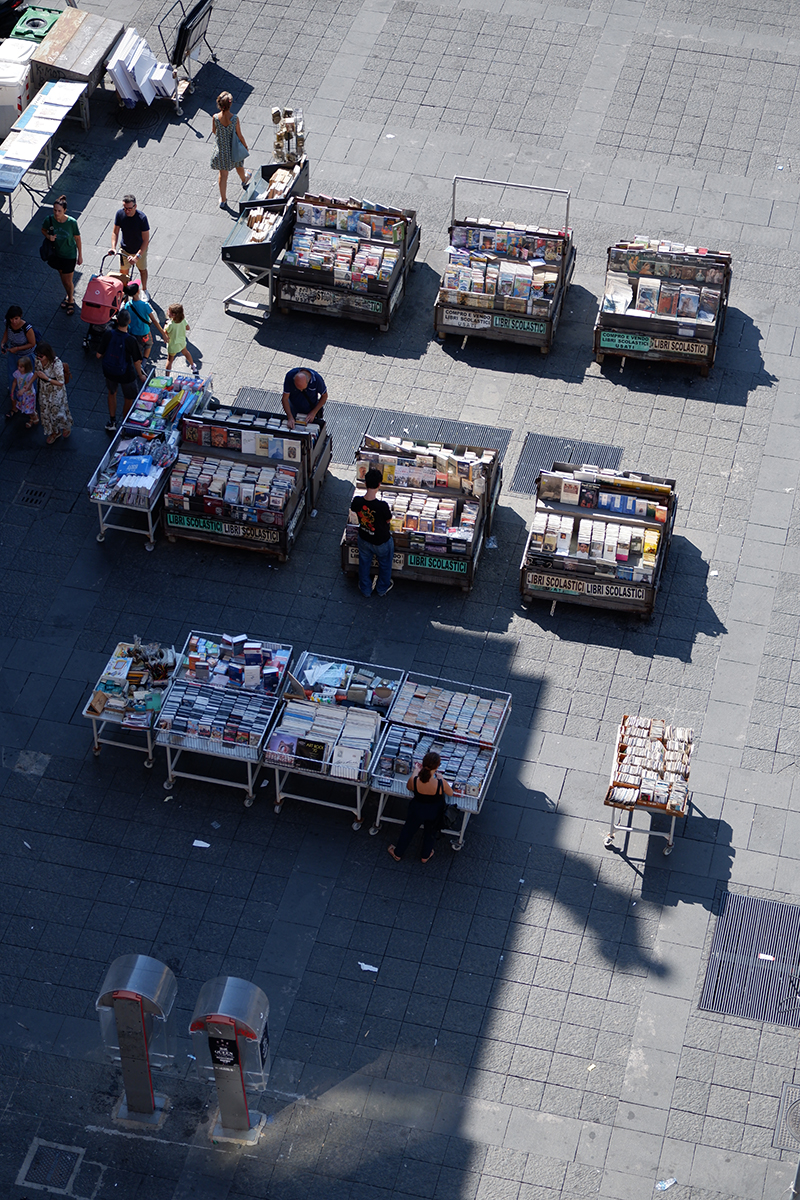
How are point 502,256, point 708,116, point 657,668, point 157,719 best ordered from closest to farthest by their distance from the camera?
point 157,719 → point 657,668 → point 502,256 → point 708,116

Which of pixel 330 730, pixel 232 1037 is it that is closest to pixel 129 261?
pixel 330 730

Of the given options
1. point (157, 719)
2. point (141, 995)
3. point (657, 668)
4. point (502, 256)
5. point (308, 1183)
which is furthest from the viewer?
point (502, 256)

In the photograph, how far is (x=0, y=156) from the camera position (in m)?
25.2

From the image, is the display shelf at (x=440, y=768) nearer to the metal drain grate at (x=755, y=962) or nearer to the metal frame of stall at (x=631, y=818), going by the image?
the metal frame of stall at (x=631, y=818)

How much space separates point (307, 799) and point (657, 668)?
4.52 metres

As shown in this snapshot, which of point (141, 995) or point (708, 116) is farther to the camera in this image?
point (708, 116)

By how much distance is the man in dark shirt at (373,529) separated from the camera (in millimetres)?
19469

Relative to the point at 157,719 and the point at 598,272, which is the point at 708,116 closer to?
the point at 598,272

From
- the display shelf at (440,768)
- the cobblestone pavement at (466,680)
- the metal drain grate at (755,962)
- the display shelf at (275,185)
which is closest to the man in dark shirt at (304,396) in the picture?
the cobblestone pavement at (466,680)

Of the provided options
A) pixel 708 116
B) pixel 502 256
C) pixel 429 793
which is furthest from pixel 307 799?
pixel 708 116

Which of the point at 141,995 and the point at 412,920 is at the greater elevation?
the point at 141,995

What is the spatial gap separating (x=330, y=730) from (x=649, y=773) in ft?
11.2

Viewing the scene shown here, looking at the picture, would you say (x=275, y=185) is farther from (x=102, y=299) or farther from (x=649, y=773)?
(x=649, y=773)

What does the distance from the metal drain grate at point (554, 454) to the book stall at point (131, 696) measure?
18.7ft
